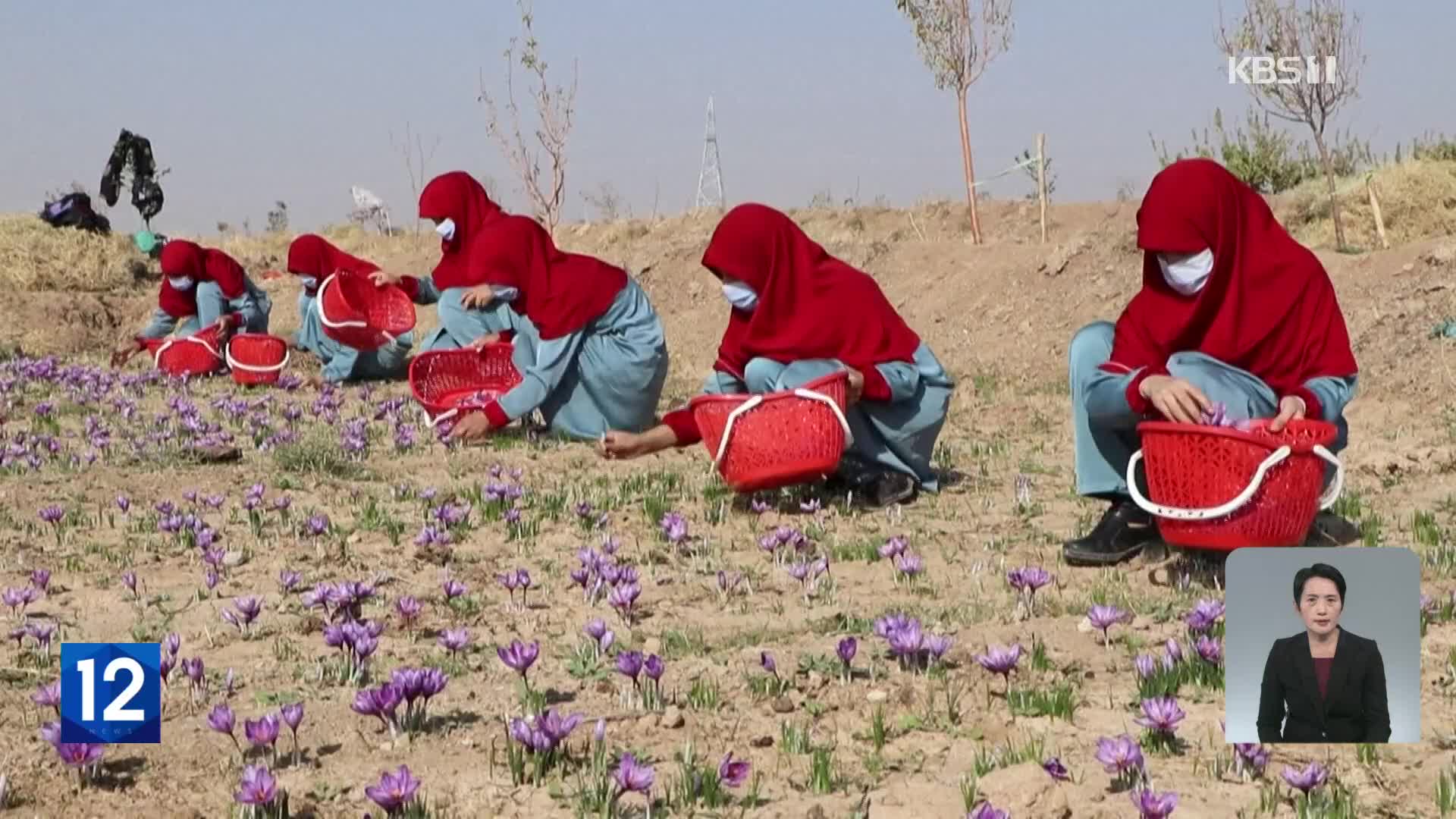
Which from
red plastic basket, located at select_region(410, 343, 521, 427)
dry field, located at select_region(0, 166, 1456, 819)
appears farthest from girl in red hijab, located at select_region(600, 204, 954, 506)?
red plastic basket, located at select_region(410, 343, 521, 427)

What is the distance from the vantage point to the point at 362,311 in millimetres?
12250

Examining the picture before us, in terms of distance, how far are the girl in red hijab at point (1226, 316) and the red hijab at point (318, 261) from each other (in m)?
8.69

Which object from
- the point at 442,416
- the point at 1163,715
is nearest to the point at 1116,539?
the point at 1163,715

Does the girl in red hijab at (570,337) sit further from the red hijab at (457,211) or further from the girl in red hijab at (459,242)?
the red hijab at (457,211)

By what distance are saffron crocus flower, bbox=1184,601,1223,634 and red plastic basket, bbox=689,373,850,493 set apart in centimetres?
218

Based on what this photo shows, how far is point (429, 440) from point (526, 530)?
9.48 feet

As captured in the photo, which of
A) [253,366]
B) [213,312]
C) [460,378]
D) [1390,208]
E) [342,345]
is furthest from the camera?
[1390,208]

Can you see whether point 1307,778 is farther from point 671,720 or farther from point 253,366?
point 253,366

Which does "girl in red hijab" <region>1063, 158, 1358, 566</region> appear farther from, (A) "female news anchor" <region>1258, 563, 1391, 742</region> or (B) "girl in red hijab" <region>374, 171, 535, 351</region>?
(B) "girl in red hijab" <region>374, 171, 535, 351</region>

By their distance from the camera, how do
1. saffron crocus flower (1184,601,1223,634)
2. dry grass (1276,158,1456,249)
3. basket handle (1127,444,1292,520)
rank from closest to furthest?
saffron crocus flower (1184,601,1223,634) < basket handle (1127,444,1292,520) < dry grass (1276,158,1456,249)

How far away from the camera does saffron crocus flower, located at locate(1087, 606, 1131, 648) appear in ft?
12.8

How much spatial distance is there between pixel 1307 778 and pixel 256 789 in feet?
6.14

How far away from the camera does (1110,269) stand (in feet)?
51.6

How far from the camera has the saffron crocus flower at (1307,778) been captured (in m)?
2.69
